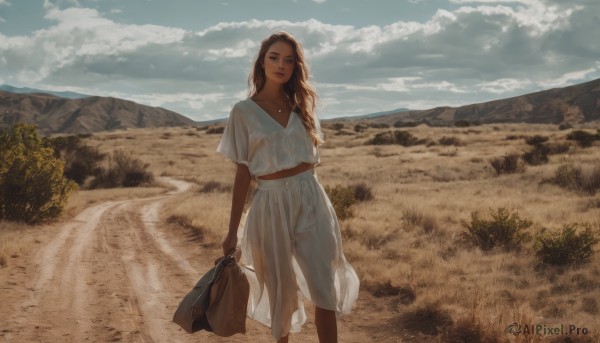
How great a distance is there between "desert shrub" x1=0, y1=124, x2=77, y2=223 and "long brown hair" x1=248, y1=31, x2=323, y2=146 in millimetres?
10958

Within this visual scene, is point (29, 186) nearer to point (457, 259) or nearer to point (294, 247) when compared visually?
point (457, 259)

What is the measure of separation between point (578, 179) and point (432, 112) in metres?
168

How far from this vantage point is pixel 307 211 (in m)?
3.34

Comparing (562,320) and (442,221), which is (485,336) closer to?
(562,320)

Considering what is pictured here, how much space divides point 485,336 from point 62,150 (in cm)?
2838

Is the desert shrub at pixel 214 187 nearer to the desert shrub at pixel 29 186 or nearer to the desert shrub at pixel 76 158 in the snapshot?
the desert shrub at pixel 76 158

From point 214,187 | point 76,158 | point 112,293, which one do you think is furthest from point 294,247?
point 76,158

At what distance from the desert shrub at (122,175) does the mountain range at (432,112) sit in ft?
277

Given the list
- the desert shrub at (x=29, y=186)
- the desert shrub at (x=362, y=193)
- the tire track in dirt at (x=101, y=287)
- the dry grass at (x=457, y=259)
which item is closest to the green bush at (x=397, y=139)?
the dry grass at (x=457, y=259)

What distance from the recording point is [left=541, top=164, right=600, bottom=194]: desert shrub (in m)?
14.3

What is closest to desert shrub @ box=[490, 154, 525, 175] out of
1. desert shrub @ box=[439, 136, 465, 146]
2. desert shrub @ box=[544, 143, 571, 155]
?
desert shrub @ box=[544, 143, 571, 155]

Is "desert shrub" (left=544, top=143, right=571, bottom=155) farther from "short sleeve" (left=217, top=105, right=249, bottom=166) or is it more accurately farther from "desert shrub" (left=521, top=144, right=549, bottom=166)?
"short sleeve" (left=217, top=105, right=249, bottom=166)

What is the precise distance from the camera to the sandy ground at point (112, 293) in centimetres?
523

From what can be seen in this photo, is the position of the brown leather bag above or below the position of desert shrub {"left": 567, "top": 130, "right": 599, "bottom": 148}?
below
